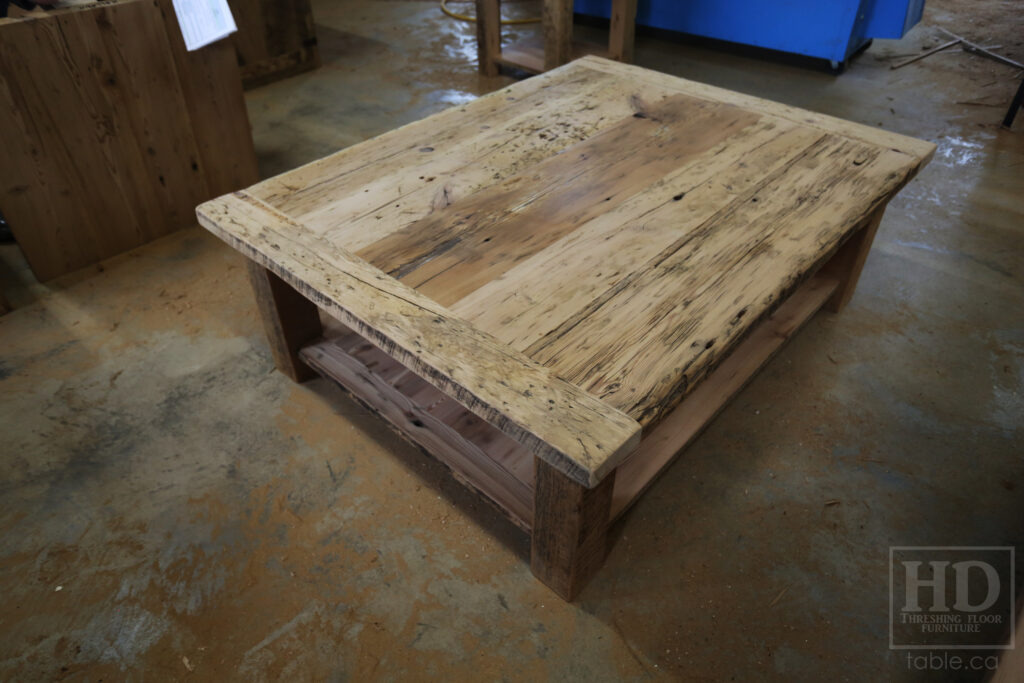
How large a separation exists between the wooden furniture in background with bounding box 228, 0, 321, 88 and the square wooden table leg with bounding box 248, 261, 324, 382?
223 cm

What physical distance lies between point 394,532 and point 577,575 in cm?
40

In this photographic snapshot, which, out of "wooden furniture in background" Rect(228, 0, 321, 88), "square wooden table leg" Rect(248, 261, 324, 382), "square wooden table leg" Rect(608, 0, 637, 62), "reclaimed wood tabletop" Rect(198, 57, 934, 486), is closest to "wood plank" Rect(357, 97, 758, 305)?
"reclaimed wood tabletop" Rect(198, 57, 934, 486)

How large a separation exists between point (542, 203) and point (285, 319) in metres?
0.68

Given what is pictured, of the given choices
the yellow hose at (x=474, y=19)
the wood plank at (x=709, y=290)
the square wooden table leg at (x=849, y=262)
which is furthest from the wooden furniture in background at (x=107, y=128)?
the yellow hose at (x=474, y=19)

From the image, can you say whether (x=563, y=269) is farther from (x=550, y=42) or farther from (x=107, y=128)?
(x=550, y=42)

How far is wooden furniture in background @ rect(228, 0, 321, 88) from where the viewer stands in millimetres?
3209

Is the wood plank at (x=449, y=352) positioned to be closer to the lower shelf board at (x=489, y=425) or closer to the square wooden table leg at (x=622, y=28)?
the lower shelf board at (x=489, y=425)

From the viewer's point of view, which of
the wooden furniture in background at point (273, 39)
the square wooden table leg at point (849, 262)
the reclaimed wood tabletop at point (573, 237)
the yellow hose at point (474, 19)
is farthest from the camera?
the yellow hose at point (474, 19)

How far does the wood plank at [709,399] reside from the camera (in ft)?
4.19

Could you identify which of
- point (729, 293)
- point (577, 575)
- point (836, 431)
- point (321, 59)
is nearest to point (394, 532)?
point (577, 575)

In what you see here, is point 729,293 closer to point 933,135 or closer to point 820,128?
point 820,128

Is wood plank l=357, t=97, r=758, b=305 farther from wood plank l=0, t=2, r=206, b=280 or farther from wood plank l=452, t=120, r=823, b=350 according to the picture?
wood plank l=0, t=2, r=206, b=280

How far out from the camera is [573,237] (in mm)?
1314

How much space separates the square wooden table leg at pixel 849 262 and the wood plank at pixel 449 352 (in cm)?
119
